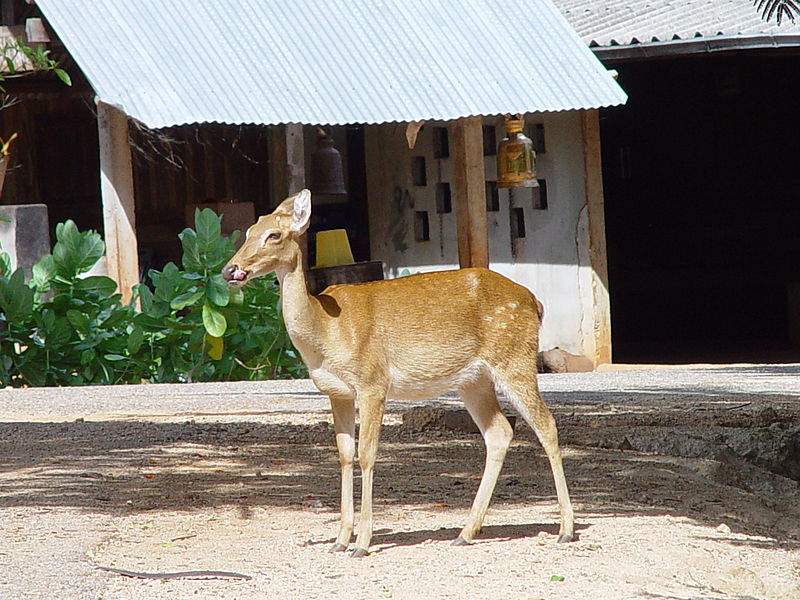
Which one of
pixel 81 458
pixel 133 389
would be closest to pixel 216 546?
pixel 81 458

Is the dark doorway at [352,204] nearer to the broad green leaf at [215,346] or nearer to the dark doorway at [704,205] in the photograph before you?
the dark doorway at [704,205]

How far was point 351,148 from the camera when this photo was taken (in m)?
15.6

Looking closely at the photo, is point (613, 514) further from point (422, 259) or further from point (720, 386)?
point (422, 259)

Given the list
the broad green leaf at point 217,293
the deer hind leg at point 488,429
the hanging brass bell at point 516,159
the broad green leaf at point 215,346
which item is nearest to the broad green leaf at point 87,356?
the broad green leaf at point 215,346

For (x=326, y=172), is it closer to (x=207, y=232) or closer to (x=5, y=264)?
(x=207, y=232)

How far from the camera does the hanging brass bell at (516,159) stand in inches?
473

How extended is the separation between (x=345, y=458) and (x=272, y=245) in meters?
0.93

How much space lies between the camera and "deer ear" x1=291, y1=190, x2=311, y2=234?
5.44 m

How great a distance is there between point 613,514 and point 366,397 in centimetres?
147

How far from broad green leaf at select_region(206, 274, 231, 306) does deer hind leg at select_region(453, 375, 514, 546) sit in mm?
5827

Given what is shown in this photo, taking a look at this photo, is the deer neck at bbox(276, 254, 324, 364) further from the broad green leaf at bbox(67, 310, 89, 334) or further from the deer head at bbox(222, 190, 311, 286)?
the broad green leaf at bbox(67, 310, 89, 334)

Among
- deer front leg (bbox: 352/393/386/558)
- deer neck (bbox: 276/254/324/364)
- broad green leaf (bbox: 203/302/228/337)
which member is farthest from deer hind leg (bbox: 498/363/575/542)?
broad green leaf (bbox: 203/302/228/337)

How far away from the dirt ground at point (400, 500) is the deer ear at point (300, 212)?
129 centimetres

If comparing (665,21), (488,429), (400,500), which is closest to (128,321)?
(400,500)
